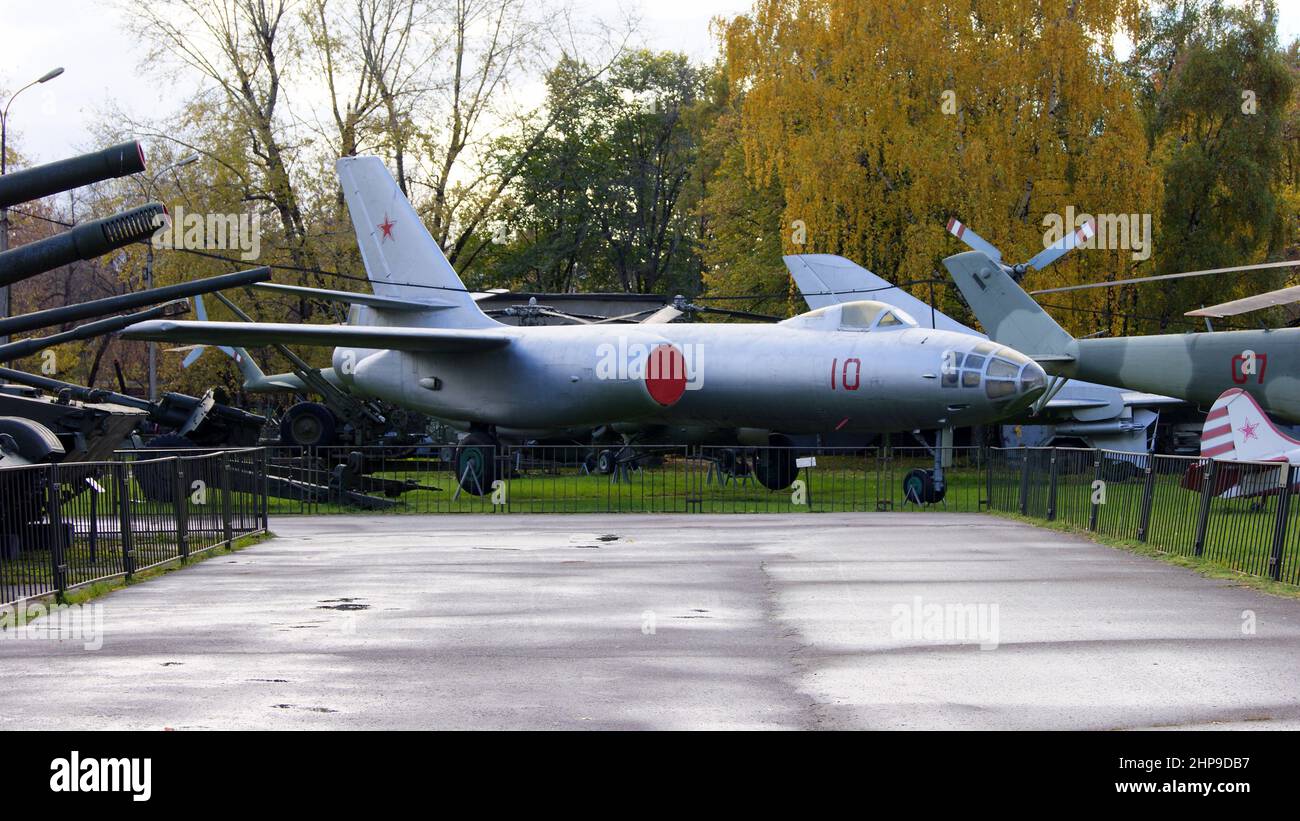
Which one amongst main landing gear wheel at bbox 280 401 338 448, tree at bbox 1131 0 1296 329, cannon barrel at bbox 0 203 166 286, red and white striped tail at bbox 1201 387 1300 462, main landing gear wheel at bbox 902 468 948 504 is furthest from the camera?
tree at bbox 1131 0 1296 329

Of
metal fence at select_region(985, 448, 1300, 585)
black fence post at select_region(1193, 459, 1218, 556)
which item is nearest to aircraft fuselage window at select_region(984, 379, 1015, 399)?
metal fence at select_region(985, 448, 1300, 585)

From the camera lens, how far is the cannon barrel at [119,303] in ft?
39.4

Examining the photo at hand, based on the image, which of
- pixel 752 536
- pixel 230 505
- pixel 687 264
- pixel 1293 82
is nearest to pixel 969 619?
pixel 752 536

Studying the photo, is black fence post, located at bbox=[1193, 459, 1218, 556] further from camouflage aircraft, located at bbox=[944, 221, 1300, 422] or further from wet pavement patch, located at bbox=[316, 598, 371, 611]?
camouflage aircraft, located at bbox=[944, 221, 1300, 422]

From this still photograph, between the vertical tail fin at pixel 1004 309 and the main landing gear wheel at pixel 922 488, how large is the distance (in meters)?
5.08

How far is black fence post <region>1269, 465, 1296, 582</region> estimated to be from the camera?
37.6 feet

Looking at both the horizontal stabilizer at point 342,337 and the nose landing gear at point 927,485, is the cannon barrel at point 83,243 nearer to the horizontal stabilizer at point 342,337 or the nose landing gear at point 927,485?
the horizontal stabilizer at point 342,337

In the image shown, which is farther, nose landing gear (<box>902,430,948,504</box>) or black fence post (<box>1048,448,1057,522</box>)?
nose landing gear (<box>902,430,948,504</box>)

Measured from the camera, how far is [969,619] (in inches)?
376

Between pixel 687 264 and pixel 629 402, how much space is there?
1587 inches

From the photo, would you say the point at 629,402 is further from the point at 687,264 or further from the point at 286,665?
the point at 687,264

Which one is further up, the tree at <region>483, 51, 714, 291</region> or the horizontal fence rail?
the tree at <region>483, 51, 714, 291</region>

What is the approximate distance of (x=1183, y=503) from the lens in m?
14.3

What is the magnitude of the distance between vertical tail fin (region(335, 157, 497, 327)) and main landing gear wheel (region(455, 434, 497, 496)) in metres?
4.22
